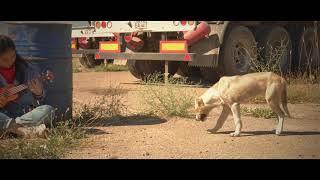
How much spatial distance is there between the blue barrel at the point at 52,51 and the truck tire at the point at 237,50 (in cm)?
459

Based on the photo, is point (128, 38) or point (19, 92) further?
point (128, 38)

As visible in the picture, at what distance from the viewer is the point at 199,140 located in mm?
5477

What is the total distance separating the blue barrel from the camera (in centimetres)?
577

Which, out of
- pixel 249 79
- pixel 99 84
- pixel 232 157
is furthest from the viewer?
pixel 99 84

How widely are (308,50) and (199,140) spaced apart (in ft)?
26.1

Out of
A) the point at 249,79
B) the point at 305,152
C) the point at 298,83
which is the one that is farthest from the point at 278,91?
the point at 298,83

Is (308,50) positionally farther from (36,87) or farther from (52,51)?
(36,87)

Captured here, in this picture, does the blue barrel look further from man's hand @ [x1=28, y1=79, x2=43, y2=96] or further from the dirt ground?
the dirt ground

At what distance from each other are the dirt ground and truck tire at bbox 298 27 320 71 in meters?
4.87

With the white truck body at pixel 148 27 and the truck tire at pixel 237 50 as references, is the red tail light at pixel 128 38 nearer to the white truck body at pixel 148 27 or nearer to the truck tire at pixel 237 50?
the white truck body at pixel 148 27

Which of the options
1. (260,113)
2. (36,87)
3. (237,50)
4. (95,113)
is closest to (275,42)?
(237,50)

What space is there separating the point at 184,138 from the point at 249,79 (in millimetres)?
1082

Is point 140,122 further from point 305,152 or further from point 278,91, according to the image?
point 305,152

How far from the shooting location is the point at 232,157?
4621 mm
